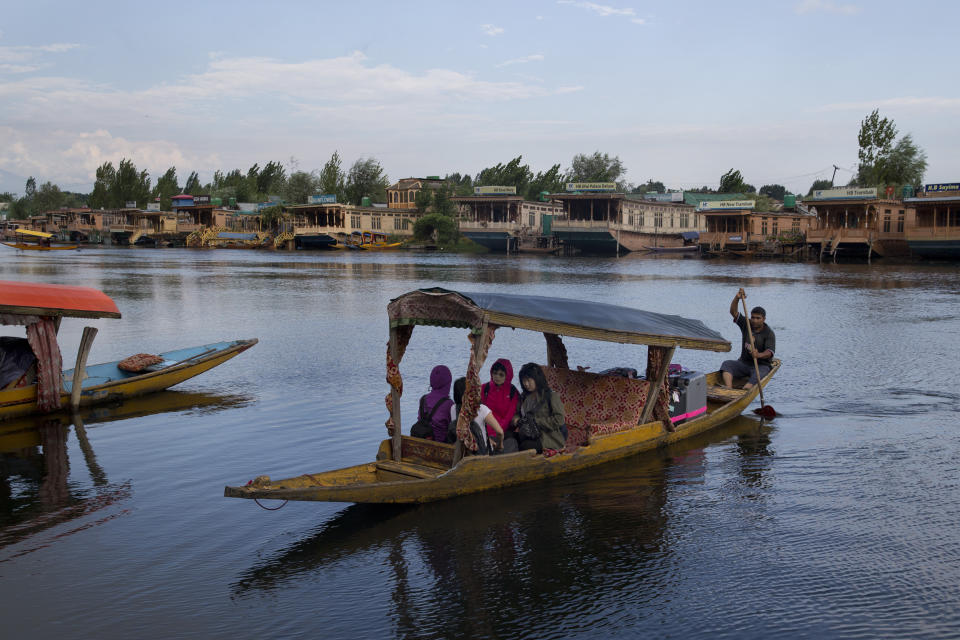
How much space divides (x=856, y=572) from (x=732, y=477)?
296 cm

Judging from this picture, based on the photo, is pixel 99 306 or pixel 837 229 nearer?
pixel 99 306

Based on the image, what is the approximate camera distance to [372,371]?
17.0 m

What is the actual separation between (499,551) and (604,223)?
6617 centimetres

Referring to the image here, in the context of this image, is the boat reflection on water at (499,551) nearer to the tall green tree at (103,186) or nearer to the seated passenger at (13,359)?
the seated passenger at (13,359)

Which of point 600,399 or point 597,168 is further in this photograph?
point 597,168

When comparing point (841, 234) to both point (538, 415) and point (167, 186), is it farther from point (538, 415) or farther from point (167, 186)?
point (167, 186)

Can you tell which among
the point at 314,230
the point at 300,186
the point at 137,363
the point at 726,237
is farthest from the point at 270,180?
the point at 137,363

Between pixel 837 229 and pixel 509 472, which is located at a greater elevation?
pixel 837 229

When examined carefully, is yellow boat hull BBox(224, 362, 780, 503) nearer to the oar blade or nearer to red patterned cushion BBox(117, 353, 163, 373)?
the oar blade

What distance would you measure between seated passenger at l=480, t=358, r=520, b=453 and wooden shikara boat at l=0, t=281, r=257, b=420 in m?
7.24

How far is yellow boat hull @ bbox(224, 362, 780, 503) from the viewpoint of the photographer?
7473mm

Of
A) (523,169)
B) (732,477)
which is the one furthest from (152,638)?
(523,169)

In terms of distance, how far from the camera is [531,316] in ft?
29.1

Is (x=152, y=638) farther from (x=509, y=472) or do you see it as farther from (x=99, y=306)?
(x=99, y=306)
